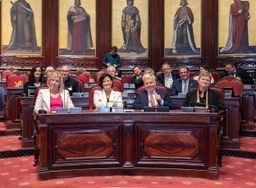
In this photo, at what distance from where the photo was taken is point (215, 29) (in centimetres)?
1047

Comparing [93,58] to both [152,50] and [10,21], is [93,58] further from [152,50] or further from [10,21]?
[10,21]

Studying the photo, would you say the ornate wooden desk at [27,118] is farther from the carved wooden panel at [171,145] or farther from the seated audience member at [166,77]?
the seated audience member at [166,77]

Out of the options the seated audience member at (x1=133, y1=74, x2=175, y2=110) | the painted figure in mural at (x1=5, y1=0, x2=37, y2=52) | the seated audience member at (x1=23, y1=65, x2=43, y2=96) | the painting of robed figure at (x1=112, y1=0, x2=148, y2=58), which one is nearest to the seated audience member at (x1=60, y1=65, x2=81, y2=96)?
the seated audience member at (x1=23, y1=65, x2=43, y2=96)

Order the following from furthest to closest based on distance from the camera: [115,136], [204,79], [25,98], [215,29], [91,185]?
[215,29], [25,98], [204,79], [115,136], [91,185]

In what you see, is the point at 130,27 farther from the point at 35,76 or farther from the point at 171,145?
the point at 171,145

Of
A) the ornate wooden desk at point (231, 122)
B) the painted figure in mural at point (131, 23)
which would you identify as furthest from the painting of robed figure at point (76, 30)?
the ornate wooden desk at point (231, 122)

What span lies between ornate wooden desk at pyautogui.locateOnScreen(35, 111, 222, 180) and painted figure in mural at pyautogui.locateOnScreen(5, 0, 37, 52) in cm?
663

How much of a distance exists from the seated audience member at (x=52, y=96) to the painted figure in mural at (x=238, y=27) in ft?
20.6

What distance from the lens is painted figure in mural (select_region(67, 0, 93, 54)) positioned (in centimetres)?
1088

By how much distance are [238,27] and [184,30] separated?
4.46 feet

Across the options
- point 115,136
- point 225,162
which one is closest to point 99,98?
point 115,136

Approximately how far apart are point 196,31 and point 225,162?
5.94 metres

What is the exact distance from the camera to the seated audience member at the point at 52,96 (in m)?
4.97

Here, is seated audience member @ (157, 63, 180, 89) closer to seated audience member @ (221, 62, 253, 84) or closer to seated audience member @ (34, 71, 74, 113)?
seated audience member @ (221, 62, 253, 84)
